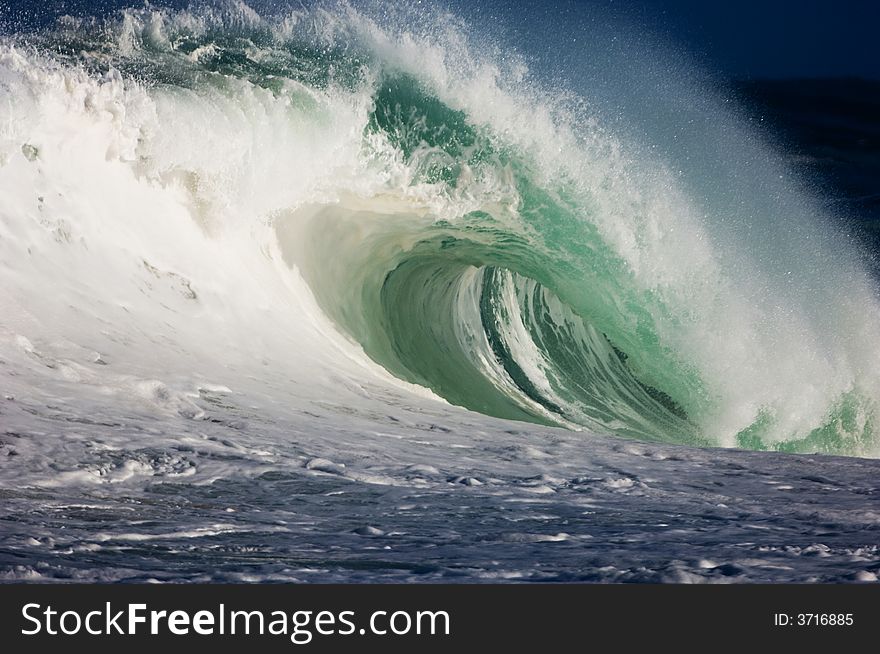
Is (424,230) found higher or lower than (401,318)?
higher

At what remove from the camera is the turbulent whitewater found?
306 cm

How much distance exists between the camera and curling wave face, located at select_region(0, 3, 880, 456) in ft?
21.6

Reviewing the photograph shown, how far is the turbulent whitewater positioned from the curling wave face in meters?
0.03

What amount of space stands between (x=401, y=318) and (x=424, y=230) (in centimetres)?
92

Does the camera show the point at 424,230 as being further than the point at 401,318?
No

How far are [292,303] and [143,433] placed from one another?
364 centimetres

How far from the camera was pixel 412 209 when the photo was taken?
28.8ft

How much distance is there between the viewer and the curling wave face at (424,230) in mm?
6594

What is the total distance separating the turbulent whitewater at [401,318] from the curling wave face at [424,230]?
28 mm

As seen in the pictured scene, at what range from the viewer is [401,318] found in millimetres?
9258

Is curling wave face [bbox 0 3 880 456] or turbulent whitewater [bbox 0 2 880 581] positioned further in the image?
curling wave face [bbox 0 3 880 456]

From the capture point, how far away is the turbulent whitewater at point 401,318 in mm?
3061

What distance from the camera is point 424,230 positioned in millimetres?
9039

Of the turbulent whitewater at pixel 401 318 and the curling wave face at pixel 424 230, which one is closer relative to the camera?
the turbulent whitewater at pixel 401 318
